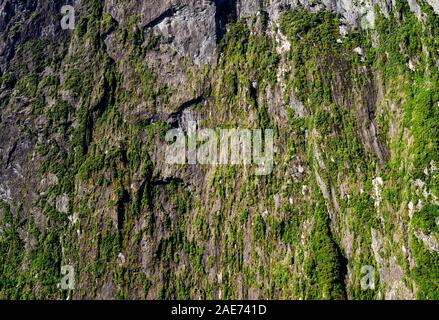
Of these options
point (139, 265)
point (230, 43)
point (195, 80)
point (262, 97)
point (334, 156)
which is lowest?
point (139, 265)

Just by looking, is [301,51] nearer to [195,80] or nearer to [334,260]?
[195,80]

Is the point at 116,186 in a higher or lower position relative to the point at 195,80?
lower

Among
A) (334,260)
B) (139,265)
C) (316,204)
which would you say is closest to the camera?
(334,260)

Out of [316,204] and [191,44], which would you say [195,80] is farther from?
[316,204]

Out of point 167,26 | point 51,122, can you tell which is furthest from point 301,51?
point 51,122

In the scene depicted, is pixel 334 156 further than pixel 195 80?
No

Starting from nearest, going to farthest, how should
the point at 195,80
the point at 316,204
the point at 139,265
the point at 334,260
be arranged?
1. the point at 334,260
2. the point at 316,204
3. the point at 139,265
4. the point at 195,80

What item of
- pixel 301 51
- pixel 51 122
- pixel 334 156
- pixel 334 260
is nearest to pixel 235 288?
pixel 334 260
